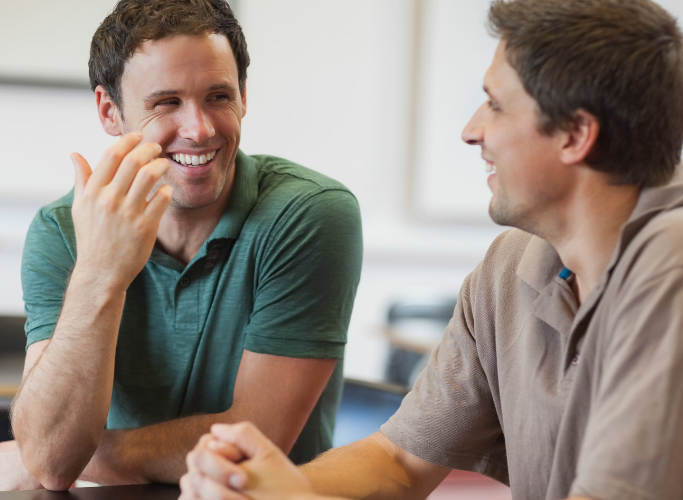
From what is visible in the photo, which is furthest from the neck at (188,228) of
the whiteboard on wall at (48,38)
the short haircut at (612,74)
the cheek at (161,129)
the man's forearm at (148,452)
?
the whiteboard on wall at (48,38)

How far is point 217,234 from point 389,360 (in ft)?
7.10

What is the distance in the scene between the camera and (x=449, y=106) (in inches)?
153

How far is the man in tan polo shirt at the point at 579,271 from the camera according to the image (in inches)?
35.7

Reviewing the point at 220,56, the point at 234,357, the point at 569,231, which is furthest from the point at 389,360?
the point at 569,231

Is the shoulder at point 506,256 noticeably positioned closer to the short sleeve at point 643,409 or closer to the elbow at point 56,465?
the short sleeve at point 643,409

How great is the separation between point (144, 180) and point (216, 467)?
2.02 ft

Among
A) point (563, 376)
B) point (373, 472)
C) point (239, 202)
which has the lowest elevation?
point (373, 472)

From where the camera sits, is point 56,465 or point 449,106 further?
point 449,106

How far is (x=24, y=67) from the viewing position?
343 centimetres

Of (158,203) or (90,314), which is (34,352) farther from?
(158,203)

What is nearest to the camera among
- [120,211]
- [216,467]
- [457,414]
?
[216,467]

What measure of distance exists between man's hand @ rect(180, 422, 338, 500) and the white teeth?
2.53ft

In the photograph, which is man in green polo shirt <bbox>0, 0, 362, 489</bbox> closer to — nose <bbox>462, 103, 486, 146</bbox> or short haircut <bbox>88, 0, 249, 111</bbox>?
short haircut <bbox>88, 0, 249, 111</bbox>

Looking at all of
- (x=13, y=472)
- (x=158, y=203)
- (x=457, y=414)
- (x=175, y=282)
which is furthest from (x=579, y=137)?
(x=13, y=472)
